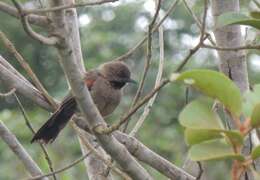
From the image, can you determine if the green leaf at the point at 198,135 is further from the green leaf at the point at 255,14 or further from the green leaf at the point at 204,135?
the green leaf at the point at 255,14

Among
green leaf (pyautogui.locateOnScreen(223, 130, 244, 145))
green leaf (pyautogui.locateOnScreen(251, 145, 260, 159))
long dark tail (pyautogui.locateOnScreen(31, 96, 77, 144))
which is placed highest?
green leaf (pyautogui.locateOnScreen(223, 130, 244, 145))

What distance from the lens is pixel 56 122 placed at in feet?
13.8

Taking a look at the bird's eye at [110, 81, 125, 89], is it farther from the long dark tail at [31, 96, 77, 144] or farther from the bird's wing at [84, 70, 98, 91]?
the long dark tail at [31, 96, 77, 144]

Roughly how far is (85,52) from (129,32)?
83 centimetres

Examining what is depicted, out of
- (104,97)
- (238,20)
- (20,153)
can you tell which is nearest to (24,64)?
(20,153)

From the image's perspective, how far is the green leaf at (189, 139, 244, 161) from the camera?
6.28 ft

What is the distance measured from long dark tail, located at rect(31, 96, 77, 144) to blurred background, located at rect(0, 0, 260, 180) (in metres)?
2.26

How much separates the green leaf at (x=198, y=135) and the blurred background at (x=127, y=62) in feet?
14.5

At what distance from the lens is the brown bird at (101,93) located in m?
4.12

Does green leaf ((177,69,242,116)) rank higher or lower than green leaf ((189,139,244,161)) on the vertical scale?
higher

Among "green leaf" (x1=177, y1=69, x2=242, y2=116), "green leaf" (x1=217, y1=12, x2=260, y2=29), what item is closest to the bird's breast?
"green leaf" (x1=217, y1=12, x2=260, y2=29)

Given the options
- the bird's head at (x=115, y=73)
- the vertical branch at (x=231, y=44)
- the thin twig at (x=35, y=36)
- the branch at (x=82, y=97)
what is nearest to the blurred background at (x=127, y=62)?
the bird's head at (x=115, y=73)

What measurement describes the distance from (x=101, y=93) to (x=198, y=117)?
2.93 meters

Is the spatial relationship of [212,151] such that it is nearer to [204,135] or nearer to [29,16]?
[204,135]
